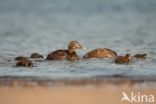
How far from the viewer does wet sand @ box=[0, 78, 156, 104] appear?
10375mm

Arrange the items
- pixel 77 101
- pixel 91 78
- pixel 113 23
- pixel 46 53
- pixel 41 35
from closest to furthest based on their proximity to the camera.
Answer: pixel 77 101
pixel 91 78
pixel 46 53
pixel 41 35
pixel 113 23

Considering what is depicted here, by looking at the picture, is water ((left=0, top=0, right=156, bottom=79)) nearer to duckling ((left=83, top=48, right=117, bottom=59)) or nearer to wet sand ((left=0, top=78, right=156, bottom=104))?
A: duckling ((left=83, top=48, right=117, bottom=59))

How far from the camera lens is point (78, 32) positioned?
18594mm

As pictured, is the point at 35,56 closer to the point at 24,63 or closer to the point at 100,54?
the point at 24,63

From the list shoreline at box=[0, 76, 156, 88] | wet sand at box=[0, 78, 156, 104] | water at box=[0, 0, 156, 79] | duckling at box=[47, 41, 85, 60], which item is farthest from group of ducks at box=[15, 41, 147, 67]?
wet sand at box=[0, 78, 156, 104]

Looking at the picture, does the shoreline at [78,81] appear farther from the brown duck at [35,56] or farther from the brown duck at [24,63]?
the brown duck at [35,56]

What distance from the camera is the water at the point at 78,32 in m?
12.4

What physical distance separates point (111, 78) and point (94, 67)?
887 mm

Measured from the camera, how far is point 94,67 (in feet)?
41.4

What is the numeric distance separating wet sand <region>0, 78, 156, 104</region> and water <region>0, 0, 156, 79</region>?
427 mm

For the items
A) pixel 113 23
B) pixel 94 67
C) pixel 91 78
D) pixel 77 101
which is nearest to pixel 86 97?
pixel 77 101

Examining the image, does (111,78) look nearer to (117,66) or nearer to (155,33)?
(117,66)

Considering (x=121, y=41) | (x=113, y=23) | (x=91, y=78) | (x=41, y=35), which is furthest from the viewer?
(x=113, y=23)

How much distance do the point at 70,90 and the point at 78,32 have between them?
25.1 ft
